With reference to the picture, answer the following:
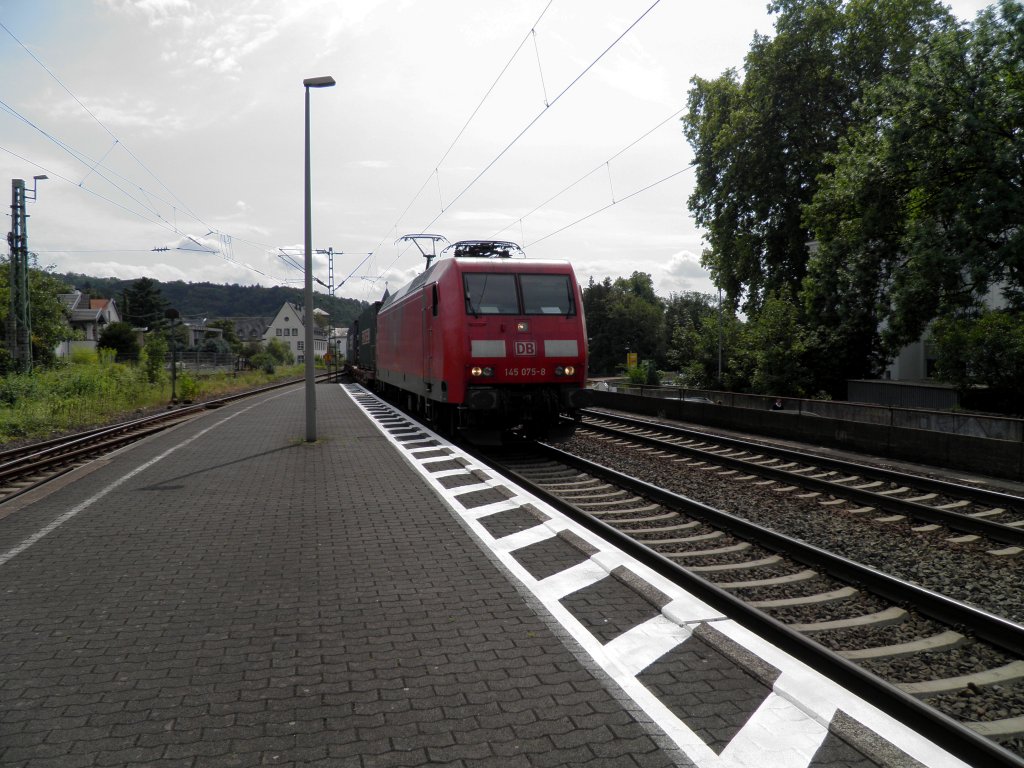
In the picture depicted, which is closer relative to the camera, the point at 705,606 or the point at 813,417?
the point at 705,606

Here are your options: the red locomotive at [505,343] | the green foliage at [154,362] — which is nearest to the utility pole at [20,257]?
the green foliage at [154,362]

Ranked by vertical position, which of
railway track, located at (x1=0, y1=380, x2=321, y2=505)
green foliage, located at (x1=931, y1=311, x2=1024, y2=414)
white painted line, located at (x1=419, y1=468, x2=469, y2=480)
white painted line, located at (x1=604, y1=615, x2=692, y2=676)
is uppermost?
green foliage, located at (x1=931, y1=311, x2=1024, y2=414)

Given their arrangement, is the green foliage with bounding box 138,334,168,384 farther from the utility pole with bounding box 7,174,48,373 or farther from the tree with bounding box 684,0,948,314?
the tree with bounding box 684,0,948,314

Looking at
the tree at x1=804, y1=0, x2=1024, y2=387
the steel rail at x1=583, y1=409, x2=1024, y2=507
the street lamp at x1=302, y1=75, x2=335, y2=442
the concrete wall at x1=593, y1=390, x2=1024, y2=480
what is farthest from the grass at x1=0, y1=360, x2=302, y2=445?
the tree at x1=804, y1=0, x2=1024, y2=387

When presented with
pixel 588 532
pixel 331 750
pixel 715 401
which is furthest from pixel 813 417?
pixel 331 750

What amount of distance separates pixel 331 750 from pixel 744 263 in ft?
102

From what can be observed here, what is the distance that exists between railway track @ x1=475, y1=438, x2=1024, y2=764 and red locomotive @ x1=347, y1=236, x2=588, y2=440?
495 centimetres

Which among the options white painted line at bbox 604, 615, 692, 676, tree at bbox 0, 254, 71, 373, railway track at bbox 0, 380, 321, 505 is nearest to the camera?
white painted line at bbox 604, 615, 692, 676

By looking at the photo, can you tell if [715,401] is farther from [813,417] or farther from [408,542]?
[408,542]

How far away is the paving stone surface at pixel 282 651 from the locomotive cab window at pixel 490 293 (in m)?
5.40

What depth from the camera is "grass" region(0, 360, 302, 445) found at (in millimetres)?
18703

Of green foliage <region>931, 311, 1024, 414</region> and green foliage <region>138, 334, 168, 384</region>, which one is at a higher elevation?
green foliage <region>931, 311, 1024, 414</region>

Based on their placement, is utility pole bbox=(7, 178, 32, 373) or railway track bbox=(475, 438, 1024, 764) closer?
railway track bbox=(475, 438, 1024, 764)

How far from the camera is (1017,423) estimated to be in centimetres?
1226
